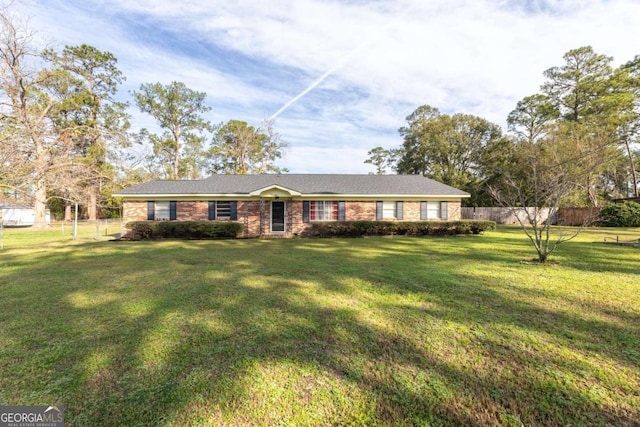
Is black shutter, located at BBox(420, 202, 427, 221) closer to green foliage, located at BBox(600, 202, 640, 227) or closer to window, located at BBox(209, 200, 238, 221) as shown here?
window, located at BBox(209, 200, 238, 221)

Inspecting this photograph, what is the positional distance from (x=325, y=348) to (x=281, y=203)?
1423 centimetres

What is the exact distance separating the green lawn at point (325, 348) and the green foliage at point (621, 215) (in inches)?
901

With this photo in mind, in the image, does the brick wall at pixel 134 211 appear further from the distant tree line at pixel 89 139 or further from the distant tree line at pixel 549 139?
the distant tree line at pixel 549 139

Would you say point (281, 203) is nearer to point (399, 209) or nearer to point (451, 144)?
point (399, 209)

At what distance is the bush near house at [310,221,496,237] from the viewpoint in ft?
52.4

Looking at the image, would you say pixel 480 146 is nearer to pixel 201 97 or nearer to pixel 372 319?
pixel 201 97

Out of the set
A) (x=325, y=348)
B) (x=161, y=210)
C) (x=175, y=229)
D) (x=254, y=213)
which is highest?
(x=161, y=210)

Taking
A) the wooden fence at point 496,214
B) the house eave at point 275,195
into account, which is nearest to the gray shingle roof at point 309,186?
the house eave at point 275,195

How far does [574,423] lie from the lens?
2.18 meters

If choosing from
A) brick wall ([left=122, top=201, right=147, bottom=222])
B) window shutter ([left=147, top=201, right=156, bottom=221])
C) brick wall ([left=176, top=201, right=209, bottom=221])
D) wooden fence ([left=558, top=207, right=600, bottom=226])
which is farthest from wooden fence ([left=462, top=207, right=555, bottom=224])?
brick wall ([left=122, top=201, right=147, bottom=222])

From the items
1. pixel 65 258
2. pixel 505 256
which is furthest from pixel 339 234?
pixel 65 258

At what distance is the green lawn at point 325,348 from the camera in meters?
2.33

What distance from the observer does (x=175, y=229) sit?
1475cm

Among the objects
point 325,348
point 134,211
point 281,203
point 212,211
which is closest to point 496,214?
point 281,203
